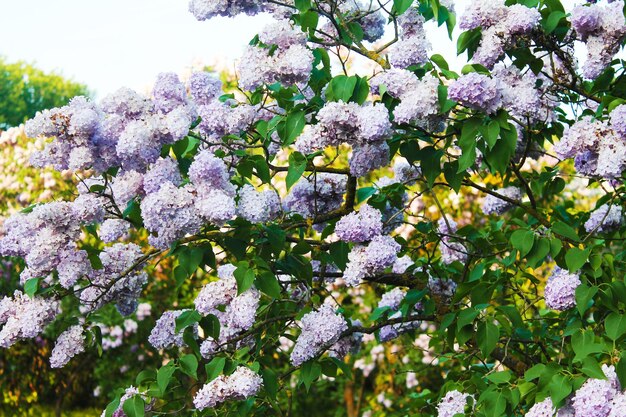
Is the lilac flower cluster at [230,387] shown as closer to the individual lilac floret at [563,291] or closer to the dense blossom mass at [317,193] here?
the dense blossom mass at [317,193]

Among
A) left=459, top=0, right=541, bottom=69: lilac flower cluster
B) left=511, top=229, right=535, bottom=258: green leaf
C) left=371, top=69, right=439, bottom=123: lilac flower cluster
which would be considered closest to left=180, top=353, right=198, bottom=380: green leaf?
left=371, top=69, right=439, bottom=123: lilac flower cluster

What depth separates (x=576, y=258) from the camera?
9.04 ft

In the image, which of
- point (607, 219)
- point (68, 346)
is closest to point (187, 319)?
point (68, 346)

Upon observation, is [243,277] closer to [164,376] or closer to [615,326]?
[164,376]

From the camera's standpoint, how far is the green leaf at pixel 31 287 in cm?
306

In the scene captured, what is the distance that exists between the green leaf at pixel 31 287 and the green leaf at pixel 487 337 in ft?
5.27

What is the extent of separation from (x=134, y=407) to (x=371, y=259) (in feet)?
3.16

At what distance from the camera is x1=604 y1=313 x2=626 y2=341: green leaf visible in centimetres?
269

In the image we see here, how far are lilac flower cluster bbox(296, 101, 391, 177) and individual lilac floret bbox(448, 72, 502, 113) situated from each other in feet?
0.77

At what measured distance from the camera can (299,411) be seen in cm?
889

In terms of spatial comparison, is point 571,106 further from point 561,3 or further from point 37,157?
point 37,157

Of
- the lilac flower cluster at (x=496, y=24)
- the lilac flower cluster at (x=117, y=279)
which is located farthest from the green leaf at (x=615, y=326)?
the lilac flower cluster at (x=117, y=279)

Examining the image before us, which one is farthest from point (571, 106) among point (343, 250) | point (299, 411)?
point (299, 411)

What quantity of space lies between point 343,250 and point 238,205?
0.43 m
